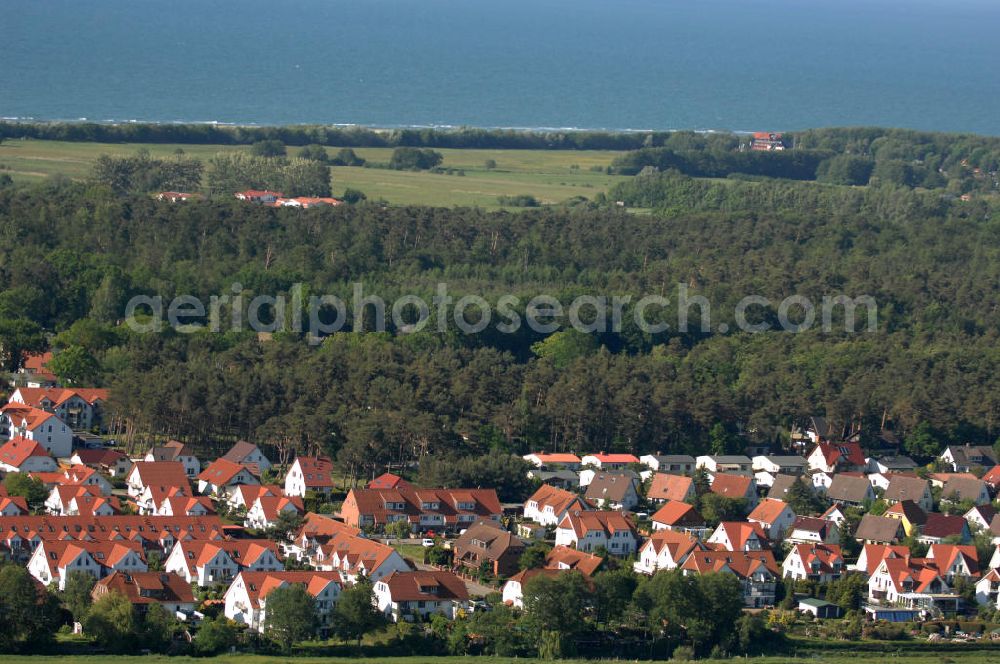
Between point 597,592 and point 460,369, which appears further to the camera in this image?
point 460,369

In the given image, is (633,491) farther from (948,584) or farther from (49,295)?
(49,295)

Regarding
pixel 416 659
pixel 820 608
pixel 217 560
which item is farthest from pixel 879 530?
pixel 217 560

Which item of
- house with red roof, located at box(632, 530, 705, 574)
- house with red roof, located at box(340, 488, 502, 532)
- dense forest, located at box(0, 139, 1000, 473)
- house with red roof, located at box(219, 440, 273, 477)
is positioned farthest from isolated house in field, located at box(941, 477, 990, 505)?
house with red roof, located at box(219, 440, 273, 477)

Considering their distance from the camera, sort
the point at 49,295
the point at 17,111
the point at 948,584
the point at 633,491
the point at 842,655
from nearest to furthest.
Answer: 1. the point at 842,655
2. the point at 948,584
3. the point at 633,491
4. the point at 49,295
5. the point at 17,111

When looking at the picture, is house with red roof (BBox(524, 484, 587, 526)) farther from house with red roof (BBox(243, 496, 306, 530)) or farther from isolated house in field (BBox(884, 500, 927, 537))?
isolated house in field (BBox(884, 500, 927, 537))

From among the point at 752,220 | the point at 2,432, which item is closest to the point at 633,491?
the point at 2,432

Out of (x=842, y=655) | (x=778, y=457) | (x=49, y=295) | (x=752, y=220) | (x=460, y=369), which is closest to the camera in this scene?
(x=842, y=655)
